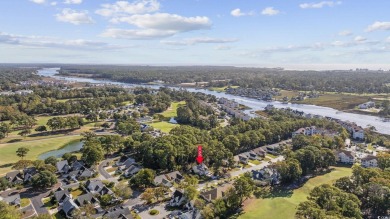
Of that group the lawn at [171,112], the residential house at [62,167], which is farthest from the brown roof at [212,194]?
the lawn at [171,112]

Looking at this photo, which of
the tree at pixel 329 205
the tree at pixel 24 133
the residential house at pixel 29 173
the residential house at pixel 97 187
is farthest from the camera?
the tree at pixel 24 133

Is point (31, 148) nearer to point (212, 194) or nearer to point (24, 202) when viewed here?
point (24, 202)

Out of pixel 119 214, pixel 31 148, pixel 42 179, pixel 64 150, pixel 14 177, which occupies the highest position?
pixel 119 214

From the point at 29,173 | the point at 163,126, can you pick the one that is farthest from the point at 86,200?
the point at 163,126

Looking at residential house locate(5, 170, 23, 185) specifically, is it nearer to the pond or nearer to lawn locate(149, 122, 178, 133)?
the pond

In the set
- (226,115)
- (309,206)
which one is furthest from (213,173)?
(226,115)

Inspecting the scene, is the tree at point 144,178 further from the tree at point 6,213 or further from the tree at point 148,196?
the tree at point 6,213

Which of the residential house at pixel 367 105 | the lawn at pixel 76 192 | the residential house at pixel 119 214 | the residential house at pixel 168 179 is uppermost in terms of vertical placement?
the residential house at pixel 367 105
